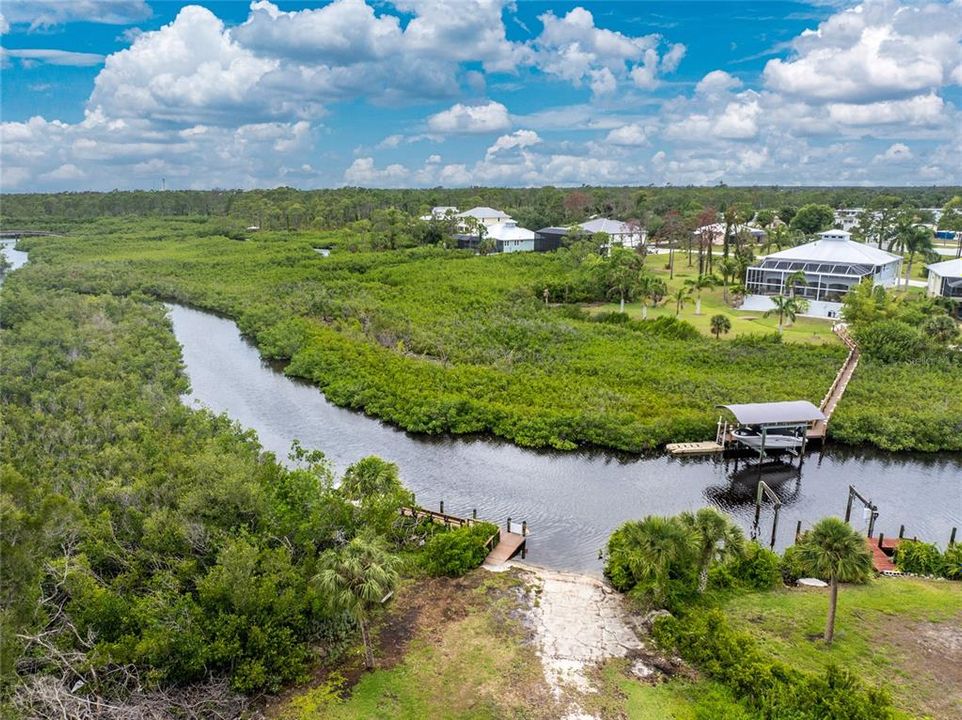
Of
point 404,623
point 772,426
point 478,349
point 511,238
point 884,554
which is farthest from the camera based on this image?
point 511,238

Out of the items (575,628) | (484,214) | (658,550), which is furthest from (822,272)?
(484,214)

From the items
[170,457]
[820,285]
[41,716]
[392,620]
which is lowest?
[392,620]

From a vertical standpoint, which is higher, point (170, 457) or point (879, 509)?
point (170, 457)

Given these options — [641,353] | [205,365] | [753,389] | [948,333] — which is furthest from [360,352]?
[948,333]

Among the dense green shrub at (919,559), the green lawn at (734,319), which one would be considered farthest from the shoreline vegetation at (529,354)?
the dense green shrub at (919,559)

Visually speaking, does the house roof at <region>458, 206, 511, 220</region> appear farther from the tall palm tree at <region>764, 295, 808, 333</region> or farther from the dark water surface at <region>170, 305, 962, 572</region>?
the dark water surface at <region>170, 305, 962, 572</region>

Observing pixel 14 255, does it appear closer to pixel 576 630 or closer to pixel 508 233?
pixel 508 233

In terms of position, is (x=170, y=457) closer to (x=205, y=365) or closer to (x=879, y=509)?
(x=205, y=365)

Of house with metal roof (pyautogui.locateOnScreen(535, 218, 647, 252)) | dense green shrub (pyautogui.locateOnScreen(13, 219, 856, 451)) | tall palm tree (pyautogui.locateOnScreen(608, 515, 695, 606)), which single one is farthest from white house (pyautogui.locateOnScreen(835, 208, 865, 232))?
tall palm tree (pyautogui.locateOnScreen(608, 515, 695, 606))
